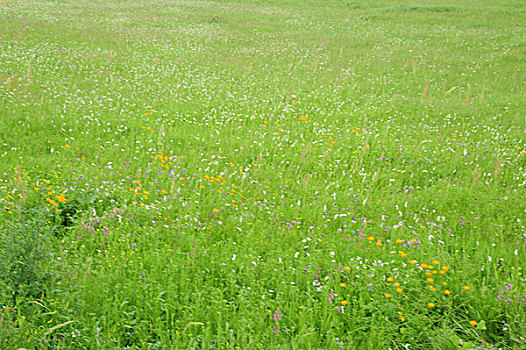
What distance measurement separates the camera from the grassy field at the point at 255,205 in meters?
3.77

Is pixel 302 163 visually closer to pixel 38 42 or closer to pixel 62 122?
pixel 62 122

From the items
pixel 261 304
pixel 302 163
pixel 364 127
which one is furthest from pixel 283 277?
pixel 364 127

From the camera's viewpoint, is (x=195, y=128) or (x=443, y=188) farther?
(x=195, y=128)

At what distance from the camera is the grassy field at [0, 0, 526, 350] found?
3.77 metres

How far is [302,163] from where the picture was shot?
768cm

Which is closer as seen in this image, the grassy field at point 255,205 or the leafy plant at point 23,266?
the leafy plant at point 23,266

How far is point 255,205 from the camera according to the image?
19.4 feet

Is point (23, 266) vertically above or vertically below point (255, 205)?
above

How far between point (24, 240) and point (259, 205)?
9.95 feet

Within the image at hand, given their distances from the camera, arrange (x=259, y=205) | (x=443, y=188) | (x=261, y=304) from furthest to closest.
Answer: (x=443, y=188), (x=259, y=205), (x=261, y=304)

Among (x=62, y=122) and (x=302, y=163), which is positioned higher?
(x=62, y=122)

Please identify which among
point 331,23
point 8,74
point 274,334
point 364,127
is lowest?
point 274,334

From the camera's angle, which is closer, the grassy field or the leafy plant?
the leafy plant

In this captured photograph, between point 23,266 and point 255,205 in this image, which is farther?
point 255,205
